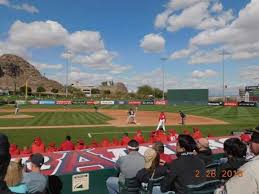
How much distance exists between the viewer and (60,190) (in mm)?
6508

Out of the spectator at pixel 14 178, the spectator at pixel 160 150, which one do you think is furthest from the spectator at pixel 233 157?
the spectator at pixel 14 178

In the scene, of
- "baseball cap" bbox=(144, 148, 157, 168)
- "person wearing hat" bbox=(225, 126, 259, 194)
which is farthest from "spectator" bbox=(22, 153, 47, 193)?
"person wearing hat" bbox=(225, 126, 259, 194)

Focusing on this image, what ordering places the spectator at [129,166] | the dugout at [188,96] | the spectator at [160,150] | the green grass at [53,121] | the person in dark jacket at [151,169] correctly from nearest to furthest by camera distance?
the person in dark jacket at [151,169] < the spectator at [129,166] < the spectator at [160,150] < the green grass at [53,121] < the dugout at [188,96]

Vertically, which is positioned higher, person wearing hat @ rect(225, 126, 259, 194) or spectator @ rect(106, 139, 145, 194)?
person wearing hat @ rect(225, 126, 259, 194)

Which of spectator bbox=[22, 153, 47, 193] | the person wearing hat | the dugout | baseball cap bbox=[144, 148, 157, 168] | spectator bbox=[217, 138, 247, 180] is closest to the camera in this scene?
the person wearing hat

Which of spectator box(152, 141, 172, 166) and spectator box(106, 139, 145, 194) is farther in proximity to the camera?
spectator box(152, 141, 172, 166)

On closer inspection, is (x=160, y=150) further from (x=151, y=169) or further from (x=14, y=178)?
(x=14, y=178)

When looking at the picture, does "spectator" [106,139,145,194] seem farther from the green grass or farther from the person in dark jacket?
the green grass

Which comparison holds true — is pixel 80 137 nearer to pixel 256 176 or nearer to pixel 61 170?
pixel 61 170

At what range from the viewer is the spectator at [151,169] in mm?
5520

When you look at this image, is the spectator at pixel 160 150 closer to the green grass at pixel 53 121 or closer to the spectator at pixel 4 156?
the spectator at pixel 4 156

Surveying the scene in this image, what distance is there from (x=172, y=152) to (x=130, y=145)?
3.01 meters

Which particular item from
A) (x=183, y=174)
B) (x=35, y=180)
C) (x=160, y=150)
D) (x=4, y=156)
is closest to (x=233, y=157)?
(x=183, y=174)

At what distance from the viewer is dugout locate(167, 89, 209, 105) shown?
71500mm
